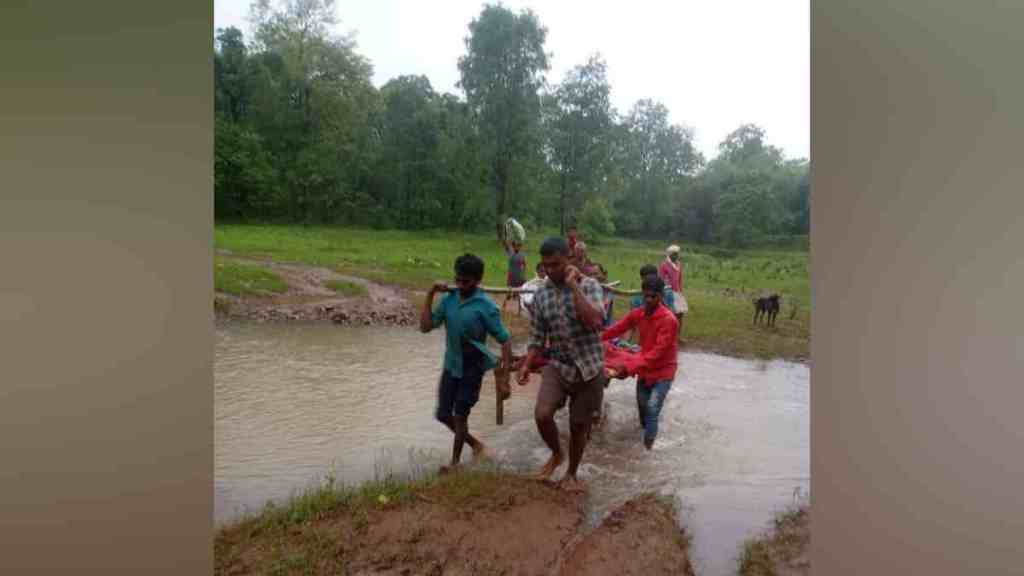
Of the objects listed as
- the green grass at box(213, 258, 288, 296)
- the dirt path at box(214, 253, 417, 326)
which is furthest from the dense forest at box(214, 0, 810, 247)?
the dirt path at box(214, 253, 417, 326)

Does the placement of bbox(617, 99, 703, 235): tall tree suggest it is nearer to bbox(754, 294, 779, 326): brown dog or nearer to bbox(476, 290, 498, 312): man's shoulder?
bbox(754, 294, 779, 326): brown dog

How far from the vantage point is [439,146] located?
23.7 meters

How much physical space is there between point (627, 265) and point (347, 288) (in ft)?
30.2

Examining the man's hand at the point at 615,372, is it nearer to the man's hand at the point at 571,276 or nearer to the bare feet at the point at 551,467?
the bare feet at the point at 551,467

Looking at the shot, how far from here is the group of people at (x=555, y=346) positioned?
4.03 meters

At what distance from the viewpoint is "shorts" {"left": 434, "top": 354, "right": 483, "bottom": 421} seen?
14.4 feet

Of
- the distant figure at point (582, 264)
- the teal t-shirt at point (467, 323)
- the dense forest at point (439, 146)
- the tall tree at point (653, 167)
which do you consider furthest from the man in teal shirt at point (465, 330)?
the tall tree at point (653, 167)

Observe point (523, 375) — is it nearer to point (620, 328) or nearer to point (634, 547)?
point (620, 328)

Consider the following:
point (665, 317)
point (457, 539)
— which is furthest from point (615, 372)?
point (457, 539)
